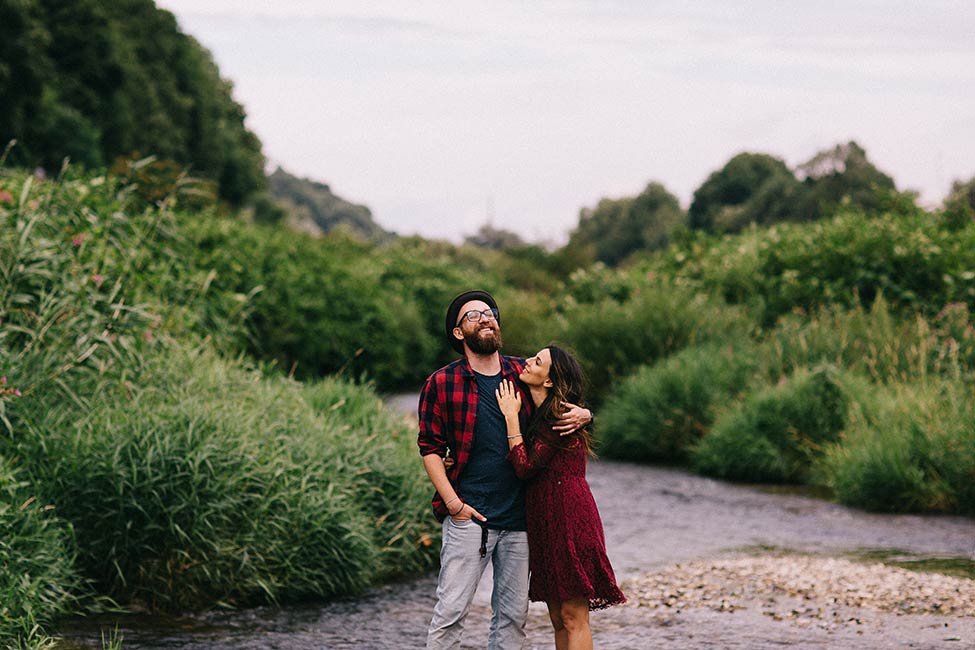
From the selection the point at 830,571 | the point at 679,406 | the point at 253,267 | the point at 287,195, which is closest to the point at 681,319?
the point at 679,406

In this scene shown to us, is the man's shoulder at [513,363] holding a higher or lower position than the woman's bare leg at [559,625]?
higher

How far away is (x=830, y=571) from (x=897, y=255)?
9420mm

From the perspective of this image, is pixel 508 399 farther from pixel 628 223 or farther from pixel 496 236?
pixel 496 236

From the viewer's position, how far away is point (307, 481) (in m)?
7.57

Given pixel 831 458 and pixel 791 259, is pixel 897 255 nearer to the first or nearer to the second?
pixel 791 259

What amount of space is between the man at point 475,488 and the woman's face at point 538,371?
159mm

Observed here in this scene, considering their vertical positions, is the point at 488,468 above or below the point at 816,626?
above

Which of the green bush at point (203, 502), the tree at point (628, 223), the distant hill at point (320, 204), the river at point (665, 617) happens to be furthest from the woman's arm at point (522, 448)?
the distant hill at point (320, 204)

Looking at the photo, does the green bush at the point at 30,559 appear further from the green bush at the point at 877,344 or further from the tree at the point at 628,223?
the tree at the point at 628,223

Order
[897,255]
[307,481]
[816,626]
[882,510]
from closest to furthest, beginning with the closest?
1. [816,626]
2. [307,481]
3. [882,510]
4. [897,255]

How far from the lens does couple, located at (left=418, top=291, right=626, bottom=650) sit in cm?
→ 451

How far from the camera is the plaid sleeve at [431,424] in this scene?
4539 millimetres

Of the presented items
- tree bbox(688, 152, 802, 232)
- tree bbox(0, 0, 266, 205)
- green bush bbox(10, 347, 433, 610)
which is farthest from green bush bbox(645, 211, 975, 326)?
tree bbox(688, 152, 802, 232)

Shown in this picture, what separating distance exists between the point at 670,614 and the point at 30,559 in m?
3.74
